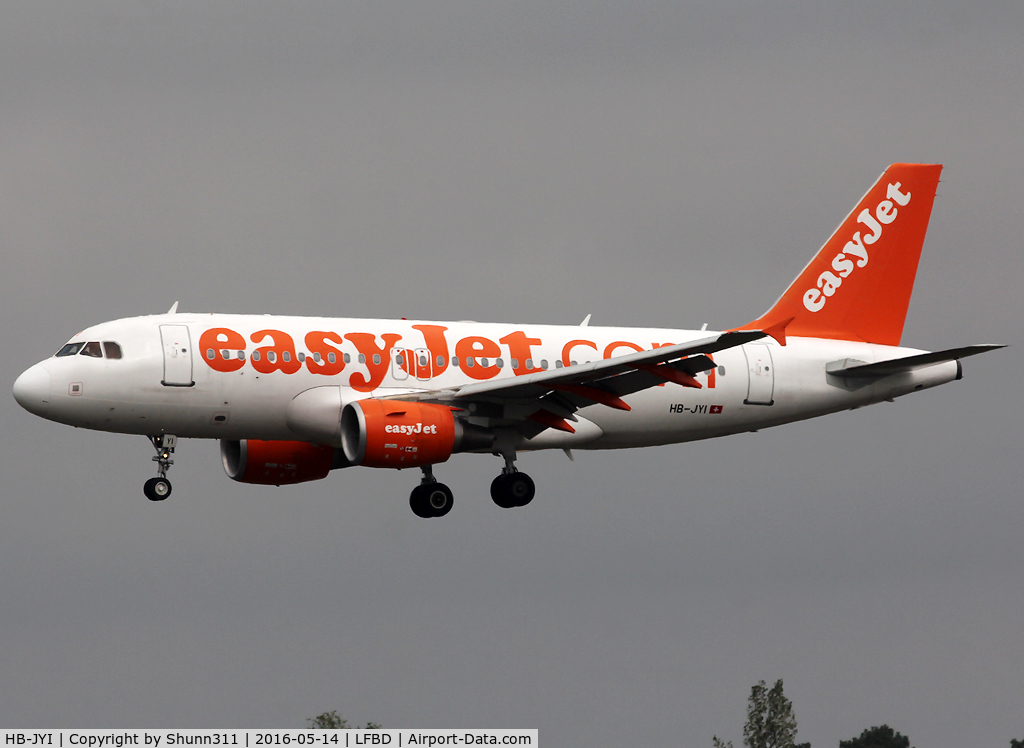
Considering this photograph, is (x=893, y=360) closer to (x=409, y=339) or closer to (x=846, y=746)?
(x=409, y=339)

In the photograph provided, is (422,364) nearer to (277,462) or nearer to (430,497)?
(430,497)

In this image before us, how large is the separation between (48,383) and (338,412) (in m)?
7.73

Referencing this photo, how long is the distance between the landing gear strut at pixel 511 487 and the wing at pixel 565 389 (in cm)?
119

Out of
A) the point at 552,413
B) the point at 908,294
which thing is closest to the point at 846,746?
the point at 908,294

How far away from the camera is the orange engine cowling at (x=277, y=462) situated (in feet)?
176

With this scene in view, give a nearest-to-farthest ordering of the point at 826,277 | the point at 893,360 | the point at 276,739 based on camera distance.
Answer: the point at 276,739
the point at 893,360
the point at 826,277

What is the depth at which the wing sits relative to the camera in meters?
46.4

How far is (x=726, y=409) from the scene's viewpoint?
5447 centimetres

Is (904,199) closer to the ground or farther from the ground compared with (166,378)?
farther from the ground

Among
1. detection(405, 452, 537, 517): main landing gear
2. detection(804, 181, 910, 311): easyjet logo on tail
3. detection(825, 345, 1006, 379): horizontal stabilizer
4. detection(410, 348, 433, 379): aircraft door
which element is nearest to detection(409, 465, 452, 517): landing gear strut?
detection(405, 452, 537, 517): main landing gear

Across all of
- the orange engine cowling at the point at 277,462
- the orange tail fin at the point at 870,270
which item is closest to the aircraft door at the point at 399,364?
the orange engine cowling at the point at 277,462

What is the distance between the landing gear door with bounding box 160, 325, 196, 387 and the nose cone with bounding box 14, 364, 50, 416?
310 centimetres

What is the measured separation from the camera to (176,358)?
157 ft

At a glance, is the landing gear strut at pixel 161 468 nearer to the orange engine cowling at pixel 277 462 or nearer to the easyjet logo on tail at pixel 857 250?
the orange engine cowling at pixel 277 462
